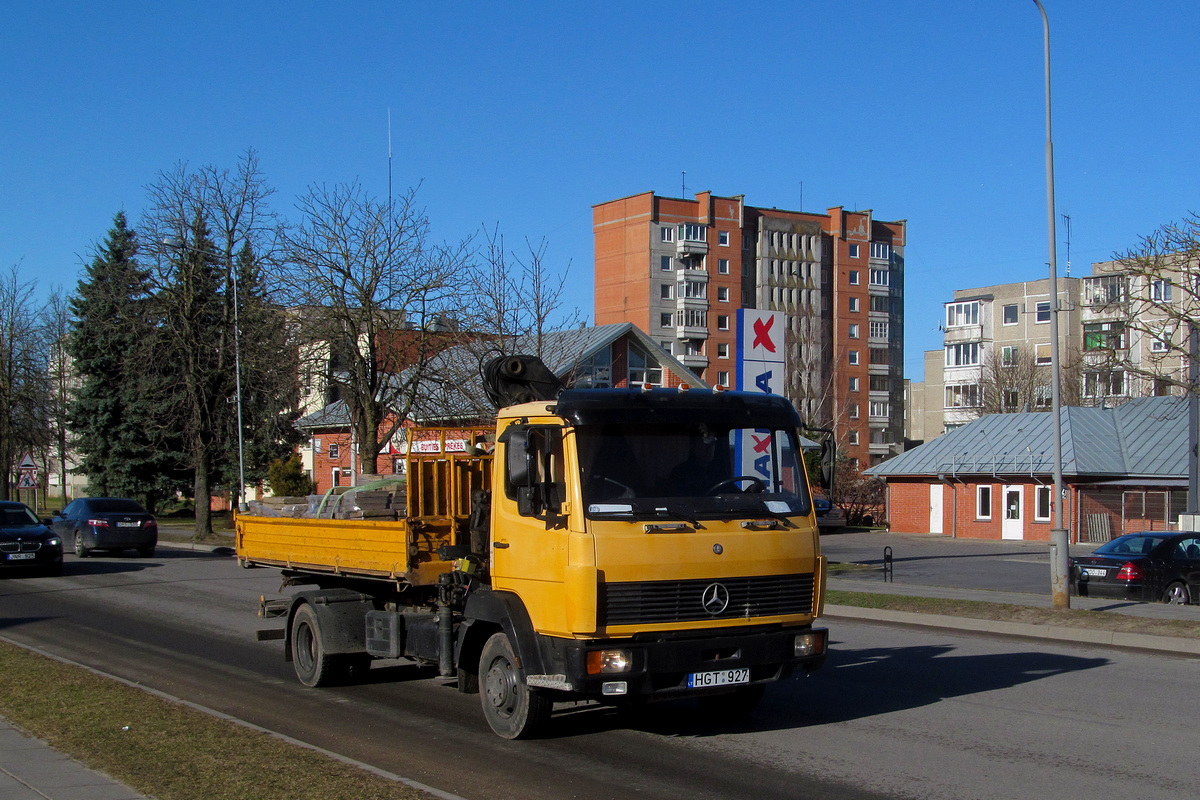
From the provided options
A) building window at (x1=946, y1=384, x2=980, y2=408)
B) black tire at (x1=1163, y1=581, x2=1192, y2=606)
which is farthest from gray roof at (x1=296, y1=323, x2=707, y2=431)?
building window at (x1=946, y1=384, x2=980, y2=408)

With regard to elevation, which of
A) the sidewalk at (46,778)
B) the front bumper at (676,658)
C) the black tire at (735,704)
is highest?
the front bumper at (676,658)

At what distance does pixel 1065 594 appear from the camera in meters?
17.0

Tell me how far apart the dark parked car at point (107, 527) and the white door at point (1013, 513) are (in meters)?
33.3

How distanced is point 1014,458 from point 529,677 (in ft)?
137

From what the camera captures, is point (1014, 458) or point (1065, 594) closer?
point (1065, 594)

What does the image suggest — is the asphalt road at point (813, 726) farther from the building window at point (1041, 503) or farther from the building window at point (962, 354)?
the building window at point (962, 354)

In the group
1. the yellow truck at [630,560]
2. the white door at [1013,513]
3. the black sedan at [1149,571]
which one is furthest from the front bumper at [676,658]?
the white door at [1013,513]

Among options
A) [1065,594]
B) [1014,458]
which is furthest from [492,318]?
[1014,458]

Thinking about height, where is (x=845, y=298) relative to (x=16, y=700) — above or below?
above

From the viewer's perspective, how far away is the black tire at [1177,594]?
65.4ft

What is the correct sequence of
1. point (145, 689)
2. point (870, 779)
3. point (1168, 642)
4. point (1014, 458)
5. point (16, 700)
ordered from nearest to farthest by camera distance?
point (870, 779), point (16, 700), point (145, 689), point (1168, 642), point (1014, 458)

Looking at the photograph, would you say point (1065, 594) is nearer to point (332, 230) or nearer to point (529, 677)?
point (529, 677)

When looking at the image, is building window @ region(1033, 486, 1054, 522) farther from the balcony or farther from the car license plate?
the balcony

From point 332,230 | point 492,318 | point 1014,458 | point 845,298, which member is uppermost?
point 845,298
